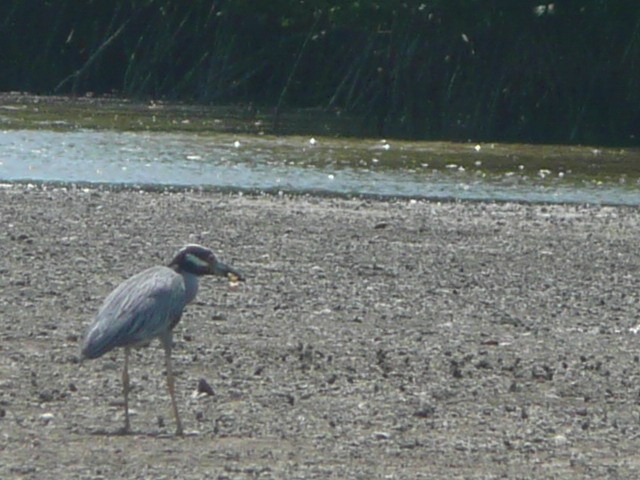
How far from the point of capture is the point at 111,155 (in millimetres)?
22766

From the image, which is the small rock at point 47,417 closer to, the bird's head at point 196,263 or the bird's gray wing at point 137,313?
the bird's gray wing at point 137,313

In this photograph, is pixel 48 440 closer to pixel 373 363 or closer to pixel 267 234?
pixel 373 363

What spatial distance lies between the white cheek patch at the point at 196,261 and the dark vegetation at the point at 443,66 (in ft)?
69.7

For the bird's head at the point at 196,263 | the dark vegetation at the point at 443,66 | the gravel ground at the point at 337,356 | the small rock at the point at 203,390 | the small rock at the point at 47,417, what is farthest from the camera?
the dark vegetation at the point at 443,66

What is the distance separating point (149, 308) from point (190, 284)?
0.37 m

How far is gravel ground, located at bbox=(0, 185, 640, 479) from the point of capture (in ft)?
21.0

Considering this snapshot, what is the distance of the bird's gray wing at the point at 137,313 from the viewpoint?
21.1ft

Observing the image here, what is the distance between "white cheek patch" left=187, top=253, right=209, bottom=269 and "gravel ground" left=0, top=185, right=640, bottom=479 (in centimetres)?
60

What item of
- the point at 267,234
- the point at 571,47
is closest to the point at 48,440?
the point at 267,234

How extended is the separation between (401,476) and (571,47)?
2476 cm

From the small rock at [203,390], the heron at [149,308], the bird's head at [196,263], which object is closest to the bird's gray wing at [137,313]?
the heron at [149,308]

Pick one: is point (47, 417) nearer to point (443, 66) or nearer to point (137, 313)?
point (137, 313)

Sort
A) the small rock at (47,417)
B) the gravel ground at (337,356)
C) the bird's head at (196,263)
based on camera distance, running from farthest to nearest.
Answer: the bird's head at (196,263)
the small rock at (47,417)
the gravel ground at (337,356)

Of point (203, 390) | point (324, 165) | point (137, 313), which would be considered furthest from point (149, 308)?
point (324, 165)
